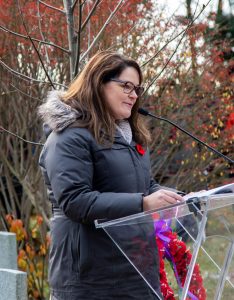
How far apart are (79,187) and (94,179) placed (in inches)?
6.4

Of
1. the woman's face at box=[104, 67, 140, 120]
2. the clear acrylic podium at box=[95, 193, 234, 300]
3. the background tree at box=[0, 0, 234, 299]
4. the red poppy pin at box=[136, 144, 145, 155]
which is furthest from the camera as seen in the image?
the background tree at box=[0, 0, 234, 299]

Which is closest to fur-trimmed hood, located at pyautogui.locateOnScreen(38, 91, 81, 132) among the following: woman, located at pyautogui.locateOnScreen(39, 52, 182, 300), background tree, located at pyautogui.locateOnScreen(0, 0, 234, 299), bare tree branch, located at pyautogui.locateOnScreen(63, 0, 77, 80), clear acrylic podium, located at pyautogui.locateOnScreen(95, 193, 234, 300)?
woman, located at pyautogui.locateOnScreen(39, 52, 182, 300)

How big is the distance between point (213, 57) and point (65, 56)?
1.72m

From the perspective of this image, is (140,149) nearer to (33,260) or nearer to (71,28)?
(71,28)

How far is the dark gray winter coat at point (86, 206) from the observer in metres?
3.15

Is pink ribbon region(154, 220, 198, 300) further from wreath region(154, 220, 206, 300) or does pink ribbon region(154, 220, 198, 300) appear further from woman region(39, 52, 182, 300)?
woman region(39, 52, 182, 300)

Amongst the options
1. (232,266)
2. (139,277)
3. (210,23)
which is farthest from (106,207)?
(210,23)

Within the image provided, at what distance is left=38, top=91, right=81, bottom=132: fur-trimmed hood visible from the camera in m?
3.30

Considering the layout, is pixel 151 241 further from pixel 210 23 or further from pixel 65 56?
pixel 210 23

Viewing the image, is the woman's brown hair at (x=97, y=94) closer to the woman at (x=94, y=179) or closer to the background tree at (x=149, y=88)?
the woman at (x=94, y=179)

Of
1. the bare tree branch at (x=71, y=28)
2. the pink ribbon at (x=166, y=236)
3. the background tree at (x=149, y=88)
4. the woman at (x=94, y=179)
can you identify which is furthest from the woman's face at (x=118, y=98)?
the background tree at (x=149, y=88)

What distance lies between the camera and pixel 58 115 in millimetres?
3322

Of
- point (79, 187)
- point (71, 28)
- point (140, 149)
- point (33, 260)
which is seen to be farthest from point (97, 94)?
point (33, 260)

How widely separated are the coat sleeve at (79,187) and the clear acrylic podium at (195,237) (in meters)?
0.07
